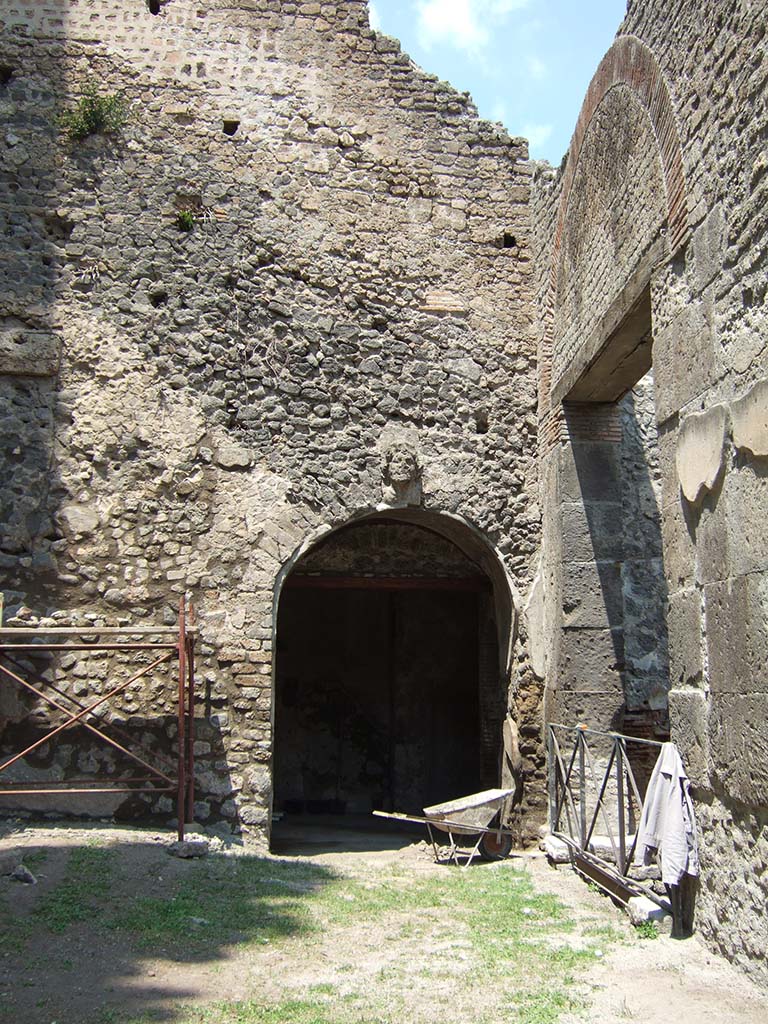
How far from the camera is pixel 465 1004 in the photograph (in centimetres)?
379

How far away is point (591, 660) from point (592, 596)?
1.54 ft

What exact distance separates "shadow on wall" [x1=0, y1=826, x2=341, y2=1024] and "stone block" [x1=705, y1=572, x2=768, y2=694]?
237cm

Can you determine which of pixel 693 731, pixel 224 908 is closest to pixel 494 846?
pixel 224 908

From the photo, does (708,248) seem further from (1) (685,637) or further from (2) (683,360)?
(1) (685,637)

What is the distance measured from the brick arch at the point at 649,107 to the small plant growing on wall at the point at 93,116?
3.59 meters

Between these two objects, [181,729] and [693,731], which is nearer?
[693,731]

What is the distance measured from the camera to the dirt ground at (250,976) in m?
3.61

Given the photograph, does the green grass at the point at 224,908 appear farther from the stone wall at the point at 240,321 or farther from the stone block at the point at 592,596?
the stone block at the point at 592,596

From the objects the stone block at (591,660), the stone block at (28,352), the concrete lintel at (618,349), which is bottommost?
the stone block at (591,660)

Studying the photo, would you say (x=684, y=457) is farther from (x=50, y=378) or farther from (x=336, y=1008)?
(x=50, y=378)

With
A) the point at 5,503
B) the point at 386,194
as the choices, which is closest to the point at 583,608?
the point at 386,194

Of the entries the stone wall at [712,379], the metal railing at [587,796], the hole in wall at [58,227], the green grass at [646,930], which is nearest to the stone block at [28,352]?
the hole in wall at [58,227]

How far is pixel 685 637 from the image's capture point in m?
4.76

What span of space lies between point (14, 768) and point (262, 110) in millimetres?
5432
